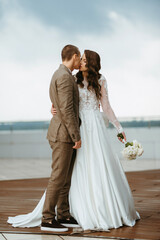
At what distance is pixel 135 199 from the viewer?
4445 millimetres

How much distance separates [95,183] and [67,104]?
26.9 inches

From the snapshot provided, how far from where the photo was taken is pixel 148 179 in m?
6.28

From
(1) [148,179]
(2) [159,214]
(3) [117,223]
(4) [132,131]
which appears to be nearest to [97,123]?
(3) [117,223]

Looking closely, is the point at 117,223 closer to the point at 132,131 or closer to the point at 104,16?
the point at 132,131

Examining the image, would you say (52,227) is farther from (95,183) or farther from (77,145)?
(77,145)

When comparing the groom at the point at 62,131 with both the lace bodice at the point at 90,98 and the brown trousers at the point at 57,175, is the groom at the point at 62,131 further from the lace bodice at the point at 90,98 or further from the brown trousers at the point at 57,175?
the lace bodice at the point at 90,98

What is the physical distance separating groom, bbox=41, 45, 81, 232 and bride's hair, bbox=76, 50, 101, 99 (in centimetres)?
12

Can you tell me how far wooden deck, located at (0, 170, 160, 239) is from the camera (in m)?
2.91

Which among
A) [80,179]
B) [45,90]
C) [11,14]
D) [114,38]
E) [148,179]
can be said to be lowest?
[148,179]

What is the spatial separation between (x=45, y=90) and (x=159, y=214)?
11022mm

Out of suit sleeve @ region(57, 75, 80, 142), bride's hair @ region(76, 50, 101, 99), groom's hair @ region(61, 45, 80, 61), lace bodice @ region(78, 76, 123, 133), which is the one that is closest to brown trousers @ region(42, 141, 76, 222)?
suit sleeve @ region(57, 75, 80, 142)

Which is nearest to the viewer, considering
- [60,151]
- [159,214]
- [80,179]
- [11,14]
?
[60,151]

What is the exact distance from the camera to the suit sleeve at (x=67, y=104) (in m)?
2.80

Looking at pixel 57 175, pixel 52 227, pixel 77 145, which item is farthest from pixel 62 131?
pixel 52 227
